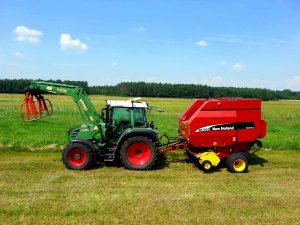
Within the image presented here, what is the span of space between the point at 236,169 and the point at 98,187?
4.01 meters

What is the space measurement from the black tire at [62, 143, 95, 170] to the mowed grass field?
346 mm

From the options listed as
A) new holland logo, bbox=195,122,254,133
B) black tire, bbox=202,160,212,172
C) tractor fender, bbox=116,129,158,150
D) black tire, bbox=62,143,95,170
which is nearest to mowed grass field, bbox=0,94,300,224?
black tire, bbox=202,160,212,172

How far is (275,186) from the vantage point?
7996mm

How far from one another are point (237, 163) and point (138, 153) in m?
2.84

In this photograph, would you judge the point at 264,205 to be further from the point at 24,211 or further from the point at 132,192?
the point at 24,211

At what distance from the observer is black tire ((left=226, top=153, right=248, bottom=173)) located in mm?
9234

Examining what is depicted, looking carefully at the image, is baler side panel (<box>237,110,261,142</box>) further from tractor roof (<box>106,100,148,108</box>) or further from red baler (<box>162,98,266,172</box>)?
tractor roof (<box>106,100,148,108</box>)

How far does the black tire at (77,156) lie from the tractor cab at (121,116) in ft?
2.66

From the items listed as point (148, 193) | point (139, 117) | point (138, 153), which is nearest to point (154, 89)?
point (139, 117)

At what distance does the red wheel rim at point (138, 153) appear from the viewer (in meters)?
9.42

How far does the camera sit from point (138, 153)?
31.2ft

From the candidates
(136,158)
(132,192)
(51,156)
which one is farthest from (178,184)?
(51,156)

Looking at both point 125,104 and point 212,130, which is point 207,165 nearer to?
point 212,130

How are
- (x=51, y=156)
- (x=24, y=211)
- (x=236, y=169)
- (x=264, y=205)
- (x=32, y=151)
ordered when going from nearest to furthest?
(x=24, y=211) → (x=264, y=205) → (x=236, y=169) → (x=51, y=156) → (x=32, y=151)
